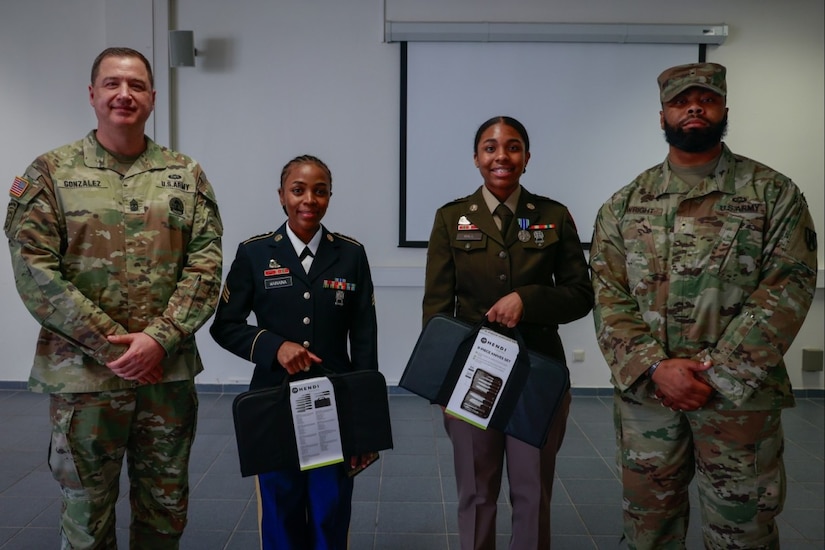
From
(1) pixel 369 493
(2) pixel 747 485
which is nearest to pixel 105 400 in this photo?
(1) pixel 369 493

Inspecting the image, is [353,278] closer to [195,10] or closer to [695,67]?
[695,67]

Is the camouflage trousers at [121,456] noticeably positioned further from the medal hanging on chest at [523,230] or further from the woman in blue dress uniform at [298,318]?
the medal hanging on chest at [523,230]

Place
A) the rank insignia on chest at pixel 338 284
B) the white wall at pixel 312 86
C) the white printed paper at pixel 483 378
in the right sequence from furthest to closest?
the white wall at pixel 312 86 < the rank insignia on chest at pixel 338 284 < the white printed paper at pixel 483 378

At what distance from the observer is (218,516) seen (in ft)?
8.80

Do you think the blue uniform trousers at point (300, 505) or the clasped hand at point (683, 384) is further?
the blue uniform trousers at point (300, 505)

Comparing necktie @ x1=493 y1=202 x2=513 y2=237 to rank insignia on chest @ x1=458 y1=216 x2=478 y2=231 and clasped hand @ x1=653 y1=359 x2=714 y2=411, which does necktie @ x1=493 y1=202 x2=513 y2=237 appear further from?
clasped hand @ x1=653 y1=359 x2=714 y2=411

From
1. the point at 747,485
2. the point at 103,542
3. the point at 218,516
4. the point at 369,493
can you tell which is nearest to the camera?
the point at 747,485

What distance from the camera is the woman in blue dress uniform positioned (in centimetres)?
180

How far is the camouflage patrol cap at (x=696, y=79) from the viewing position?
5.45ft

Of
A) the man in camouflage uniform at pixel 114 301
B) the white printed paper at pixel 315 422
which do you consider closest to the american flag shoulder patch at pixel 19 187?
the man in camouflage uniform at pixel 114 301

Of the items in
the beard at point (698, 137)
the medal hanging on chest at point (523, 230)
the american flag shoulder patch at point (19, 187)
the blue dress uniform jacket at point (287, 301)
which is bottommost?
the blue dress uniform jacket at point (287, 301)

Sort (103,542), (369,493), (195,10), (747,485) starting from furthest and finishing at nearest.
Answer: (195,10)
(369,493)
(103,542)
(747,485)

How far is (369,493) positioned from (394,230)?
2.03 meters

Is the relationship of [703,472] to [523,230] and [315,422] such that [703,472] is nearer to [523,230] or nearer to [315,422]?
[523,230]
